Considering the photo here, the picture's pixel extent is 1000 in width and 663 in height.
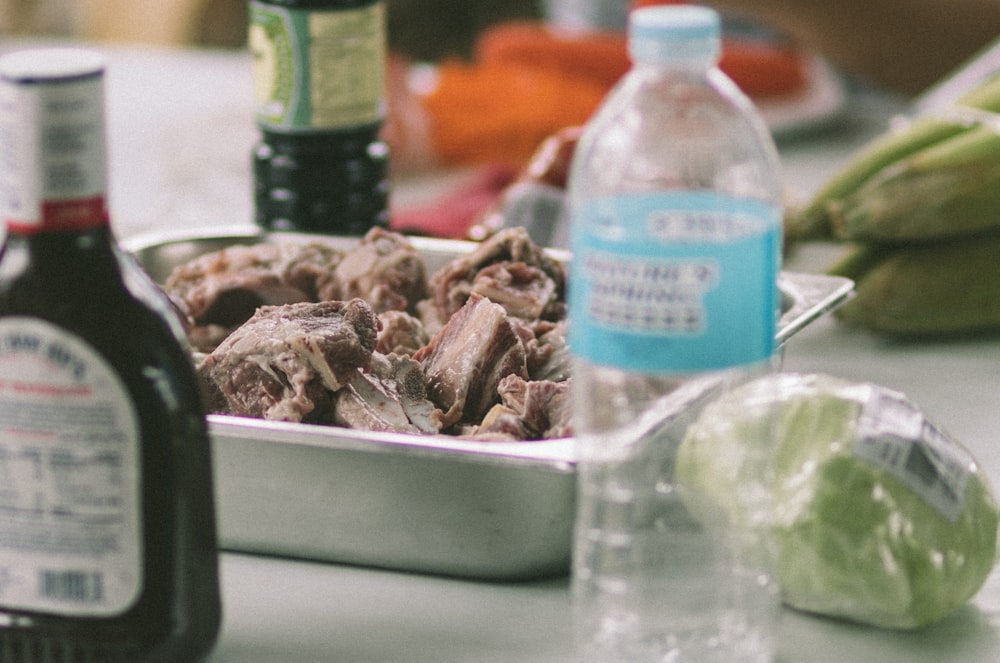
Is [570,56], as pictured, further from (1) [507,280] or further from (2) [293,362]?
(2) [293,362]

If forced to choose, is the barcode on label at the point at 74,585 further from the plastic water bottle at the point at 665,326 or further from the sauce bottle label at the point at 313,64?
the sauce bottle label at the point at 313,64

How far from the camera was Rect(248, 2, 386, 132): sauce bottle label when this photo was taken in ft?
5.63

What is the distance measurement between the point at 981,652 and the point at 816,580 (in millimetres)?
131

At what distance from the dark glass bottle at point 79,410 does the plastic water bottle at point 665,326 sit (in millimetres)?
268

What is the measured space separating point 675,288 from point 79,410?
365mm

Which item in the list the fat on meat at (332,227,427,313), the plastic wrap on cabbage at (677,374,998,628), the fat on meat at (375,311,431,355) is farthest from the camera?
the fat on meat at (332,227,427,313)

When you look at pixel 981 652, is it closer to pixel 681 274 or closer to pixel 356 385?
pixel 681 274

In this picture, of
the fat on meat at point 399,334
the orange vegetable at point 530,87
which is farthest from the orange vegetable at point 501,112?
the fat on meat at point 399,334

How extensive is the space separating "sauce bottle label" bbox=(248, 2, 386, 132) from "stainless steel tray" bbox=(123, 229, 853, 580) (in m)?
0.68

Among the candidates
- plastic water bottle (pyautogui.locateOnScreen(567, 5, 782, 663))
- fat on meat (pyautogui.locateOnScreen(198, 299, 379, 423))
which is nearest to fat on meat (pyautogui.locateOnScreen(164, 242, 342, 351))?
fat on meat (pyautogui.locateOnScreen(198, 299, 379, 423))

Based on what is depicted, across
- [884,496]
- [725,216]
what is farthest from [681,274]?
[884,496]

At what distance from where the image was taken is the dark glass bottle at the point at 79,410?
89cm

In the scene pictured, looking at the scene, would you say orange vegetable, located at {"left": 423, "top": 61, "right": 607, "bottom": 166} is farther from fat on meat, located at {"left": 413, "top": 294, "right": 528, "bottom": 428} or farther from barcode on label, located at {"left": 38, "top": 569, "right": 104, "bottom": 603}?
barcode on label, located at {"left": 38, "top": 569, "right": 104, "bottom": 603}

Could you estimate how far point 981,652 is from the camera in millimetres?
1080
